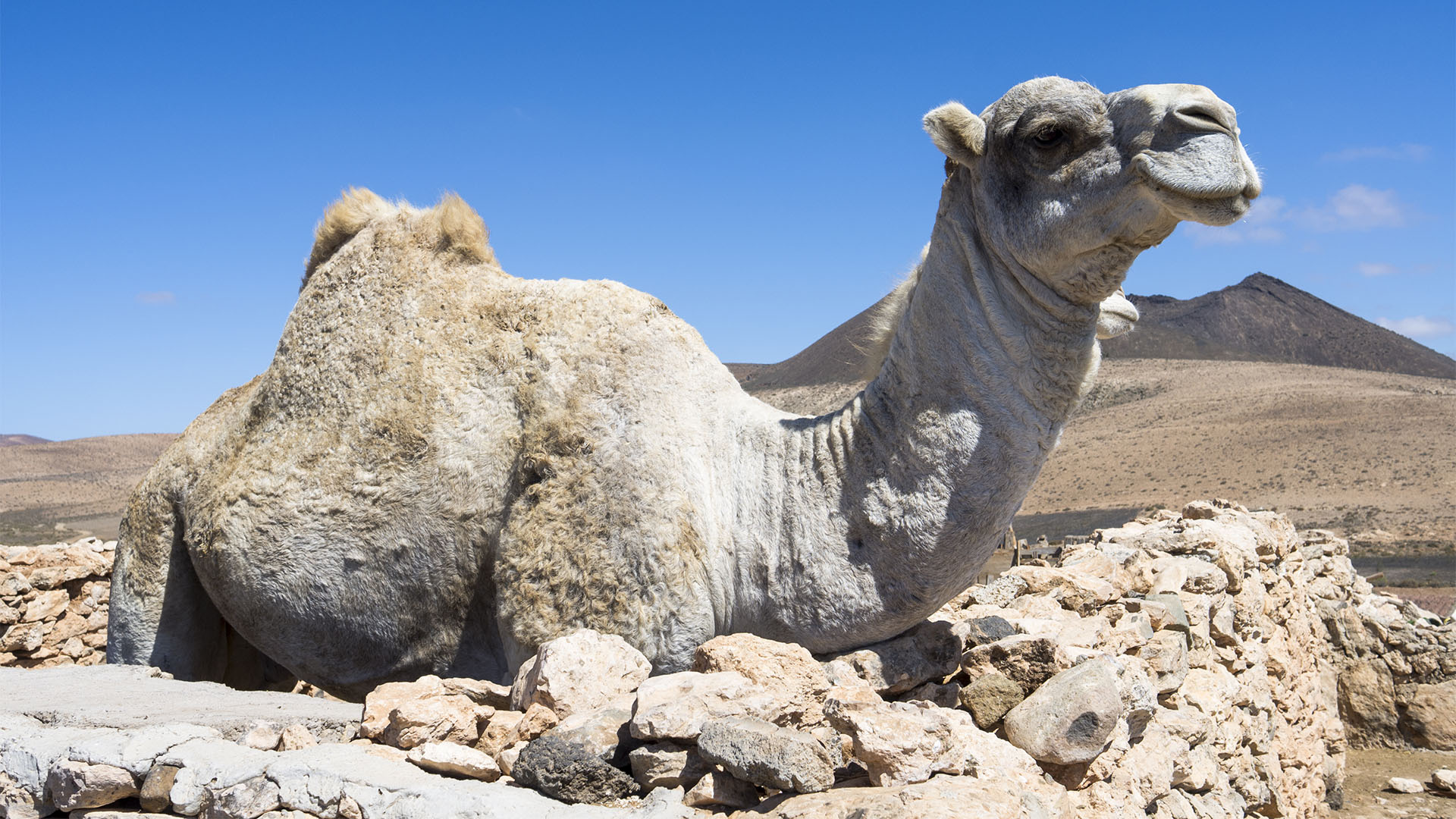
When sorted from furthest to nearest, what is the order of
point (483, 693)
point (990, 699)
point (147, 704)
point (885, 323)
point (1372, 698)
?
point (1372, 698) → point (885, 323) → point (147, 704) → point (483, 693) → point (990, 699)

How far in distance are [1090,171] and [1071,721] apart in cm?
173

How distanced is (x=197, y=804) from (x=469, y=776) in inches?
32.0

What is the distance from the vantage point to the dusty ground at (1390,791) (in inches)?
314

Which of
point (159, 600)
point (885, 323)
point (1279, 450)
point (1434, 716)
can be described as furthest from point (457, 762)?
point (1279, 450)

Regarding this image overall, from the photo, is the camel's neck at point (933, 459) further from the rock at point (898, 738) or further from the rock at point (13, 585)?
the rock at point (13, 585)

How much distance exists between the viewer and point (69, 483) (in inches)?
2685

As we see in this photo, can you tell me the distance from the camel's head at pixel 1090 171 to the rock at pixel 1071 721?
4.20 feet

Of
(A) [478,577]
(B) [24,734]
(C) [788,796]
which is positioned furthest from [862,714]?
(B) [24,734]

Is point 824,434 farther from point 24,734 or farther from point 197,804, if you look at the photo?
point 24,734

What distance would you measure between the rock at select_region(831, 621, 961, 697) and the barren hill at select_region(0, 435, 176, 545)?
46.5 feet

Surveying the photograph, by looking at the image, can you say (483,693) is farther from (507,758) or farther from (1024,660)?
(1024,660)

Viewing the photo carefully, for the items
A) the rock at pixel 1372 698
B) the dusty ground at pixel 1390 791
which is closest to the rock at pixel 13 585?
the dusty ground at pixel 1390 791

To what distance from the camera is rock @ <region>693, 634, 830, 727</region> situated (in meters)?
3.45

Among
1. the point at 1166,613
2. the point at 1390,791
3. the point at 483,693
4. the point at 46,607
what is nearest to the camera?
the point at 483,693
